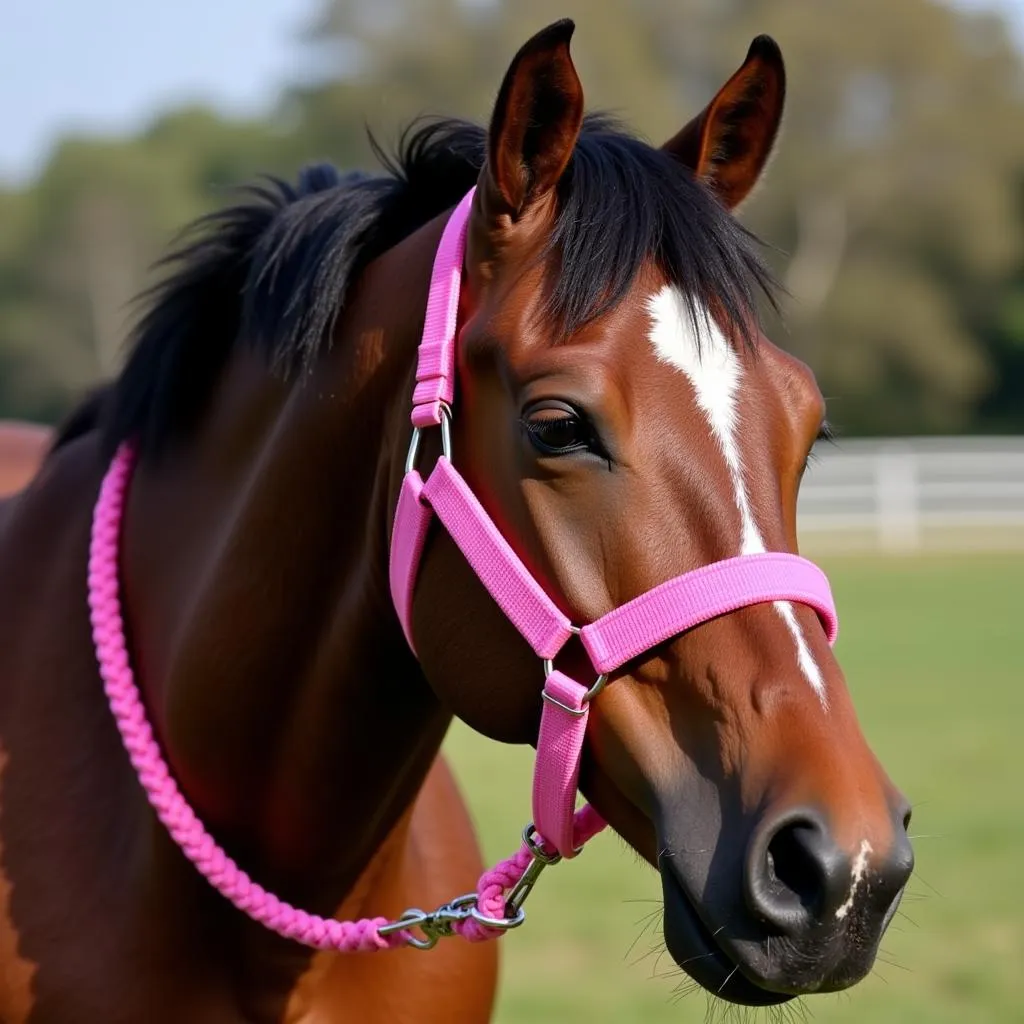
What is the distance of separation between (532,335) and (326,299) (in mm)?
531

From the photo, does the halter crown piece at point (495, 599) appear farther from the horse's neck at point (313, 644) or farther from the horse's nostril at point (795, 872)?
the horse's nostril at point (795, 872)

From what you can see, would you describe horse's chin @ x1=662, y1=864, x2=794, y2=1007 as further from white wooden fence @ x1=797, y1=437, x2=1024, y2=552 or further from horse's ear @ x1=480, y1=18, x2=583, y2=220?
white wooden fence @ x1=797, y1=437, x2=1024, y2=552

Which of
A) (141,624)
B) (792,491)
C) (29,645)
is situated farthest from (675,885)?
(29,645)

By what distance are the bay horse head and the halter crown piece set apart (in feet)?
0.09

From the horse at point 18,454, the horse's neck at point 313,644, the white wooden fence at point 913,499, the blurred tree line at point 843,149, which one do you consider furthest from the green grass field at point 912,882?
the blurred tree line at point 843,149

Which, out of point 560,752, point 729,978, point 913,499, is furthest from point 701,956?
point 913,499

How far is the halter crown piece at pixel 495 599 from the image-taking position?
1963mm

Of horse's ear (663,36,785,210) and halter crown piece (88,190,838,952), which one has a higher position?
horse's ear (663,36,785,210)

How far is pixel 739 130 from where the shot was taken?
2.56m

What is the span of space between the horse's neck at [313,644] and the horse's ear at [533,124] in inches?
10.5

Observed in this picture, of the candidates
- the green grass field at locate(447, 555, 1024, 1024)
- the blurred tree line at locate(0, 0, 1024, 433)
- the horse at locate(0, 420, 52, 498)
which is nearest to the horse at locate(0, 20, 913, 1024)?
the green grass field at locate(447, 555, 1024, 1024)

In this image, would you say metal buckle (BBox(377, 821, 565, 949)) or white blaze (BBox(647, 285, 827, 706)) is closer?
white blaze (BBox(647, 285, 827, 706))

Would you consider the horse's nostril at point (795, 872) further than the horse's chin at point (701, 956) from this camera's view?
No

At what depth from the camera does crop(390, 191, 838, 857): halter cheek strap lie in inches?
76.7
